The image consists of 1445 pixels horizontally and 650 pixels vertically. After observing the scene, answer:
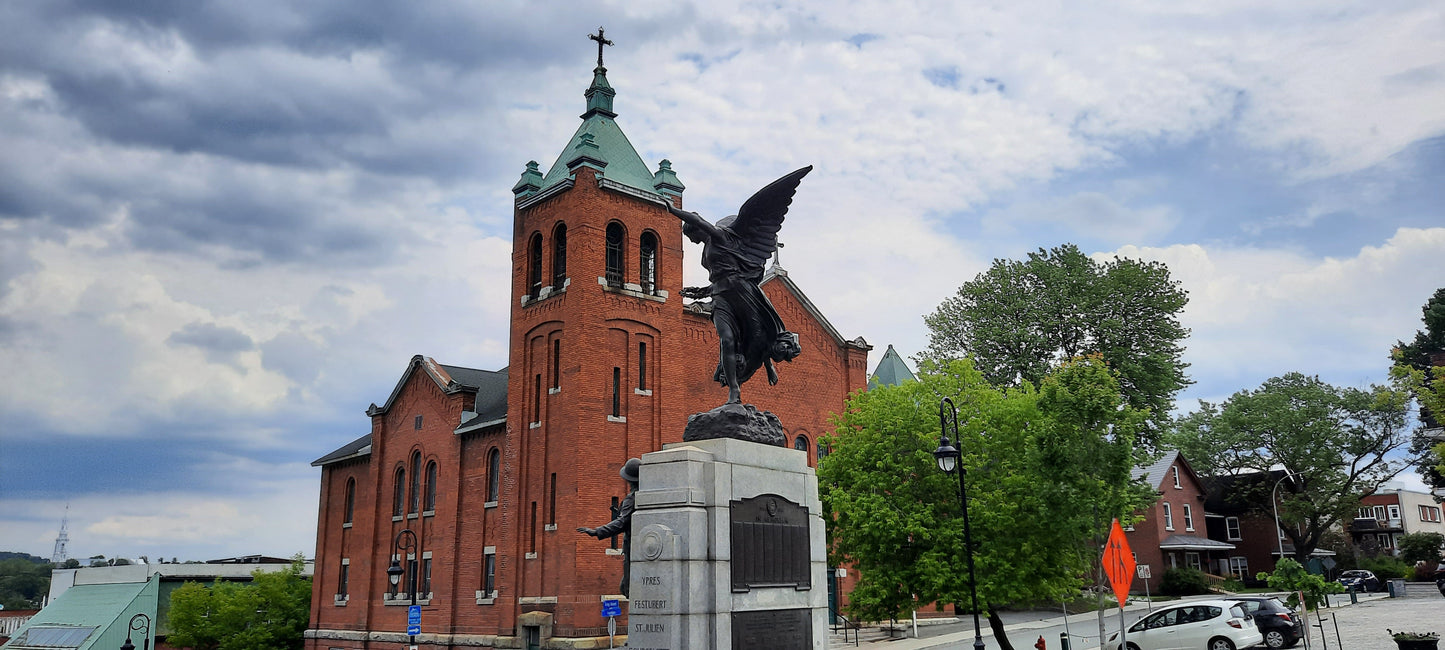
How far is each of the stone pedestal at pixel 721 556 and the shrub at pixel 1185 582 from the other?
154 feet

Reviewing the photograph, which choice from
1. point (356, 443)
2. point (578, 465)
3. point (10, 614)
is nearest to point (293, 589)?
point (356, 443)

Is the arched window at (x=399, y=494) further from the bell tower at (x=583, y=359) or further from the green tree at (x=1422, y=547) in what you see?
the green tree at (x=1422, y=547)

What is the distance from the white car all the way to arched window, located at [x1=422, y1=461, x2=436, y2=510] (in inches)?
1104

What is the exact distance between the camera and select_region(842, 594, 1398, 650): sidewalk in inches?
1157

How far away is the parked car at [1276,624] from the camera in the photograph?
24.5 meters

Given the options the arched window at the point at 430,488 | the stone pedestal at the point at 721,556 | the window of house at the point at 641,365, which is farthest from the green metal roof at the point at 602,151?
the stone pedestal at the point at 721,556

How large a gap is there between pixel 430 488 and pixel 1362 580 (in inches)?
1969

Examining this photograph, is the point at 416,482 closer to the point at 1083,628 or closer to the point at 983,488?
the point at 983,488

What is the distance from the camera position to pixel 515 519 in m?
35.3

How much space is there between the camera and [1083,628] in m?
35.7

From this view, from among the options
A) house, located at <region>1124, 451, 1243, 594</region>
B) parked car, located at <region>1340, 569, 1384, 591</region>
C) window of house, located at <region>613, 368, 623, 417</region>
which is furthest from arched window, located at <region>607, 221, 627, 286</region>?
parked car, located at <region>1340, 569, 1384, 591</region>

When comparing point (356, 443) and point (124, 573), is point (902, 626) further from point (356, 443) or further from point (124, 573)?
point (124, 573)

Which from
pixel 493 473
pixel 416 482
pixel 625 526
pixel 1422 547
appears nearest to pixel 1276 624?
pixel 625 526

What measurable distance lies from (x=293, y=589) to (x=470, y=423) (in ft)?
59.8
